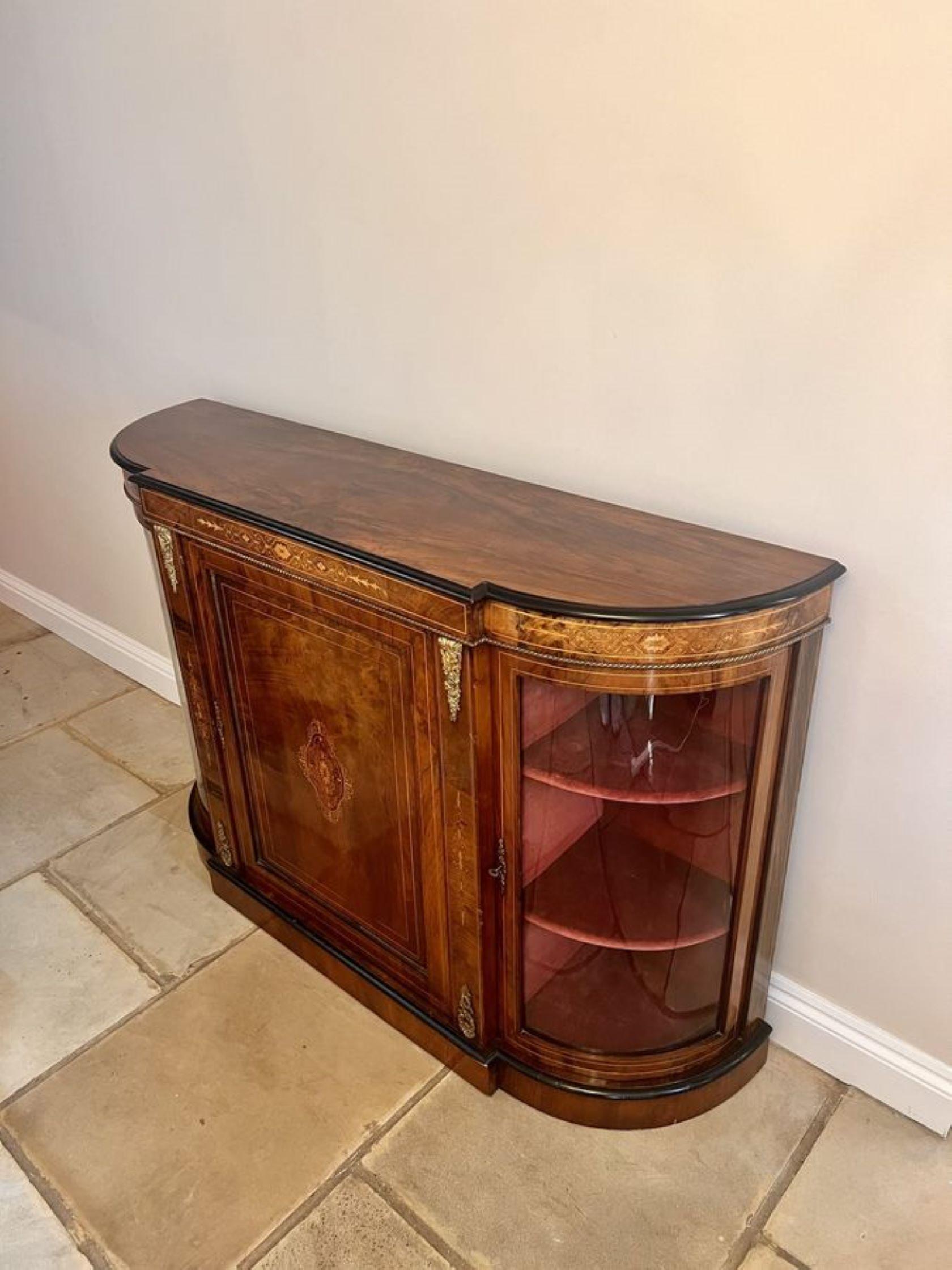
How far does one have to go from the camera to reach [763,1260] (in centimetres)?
140

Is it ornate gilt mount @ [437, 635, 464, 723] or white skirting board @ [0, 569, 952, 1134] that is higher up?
ornate gilt mount @ [437, 635, 464, 723]

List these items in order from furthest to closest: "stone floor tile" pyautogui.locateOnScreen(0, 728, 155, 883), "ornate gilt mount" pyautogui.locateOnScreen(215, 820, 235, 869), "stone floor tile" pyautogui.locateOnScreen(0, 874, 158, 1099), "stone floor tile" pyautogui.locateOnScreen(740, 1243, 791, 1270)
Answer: "stone floor tile" pyautogui.locateOnScreen(0, 728, 155, 883) < "ornate gilt mount" pyautogui.locateOnScreen(215, 820, 235, 869) < "stone floor tile" pyautogui.locateOnScreen(0, 874, 158, 1099) < "stone floor tile" pyautogui.locateOnScreen(740, 1243, 791, 1270)

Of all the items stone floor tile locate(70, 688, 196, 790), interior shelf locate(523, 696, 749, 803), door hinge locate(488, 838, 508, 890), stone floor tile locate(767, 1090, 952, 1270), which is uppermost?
interior shelf locate(523, 696, 749, 803)

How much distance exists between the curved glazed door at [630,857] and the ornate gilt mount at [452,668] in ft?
0.19

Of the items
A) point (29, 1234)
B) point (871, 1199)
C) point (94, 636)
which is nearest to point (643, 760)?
point (871, 1199)

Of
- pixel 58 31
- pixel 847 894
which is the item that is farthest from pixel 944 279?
pixel 58 31

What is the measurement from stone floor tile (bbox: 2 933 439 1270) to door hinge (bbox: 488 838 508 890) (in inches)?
18.9

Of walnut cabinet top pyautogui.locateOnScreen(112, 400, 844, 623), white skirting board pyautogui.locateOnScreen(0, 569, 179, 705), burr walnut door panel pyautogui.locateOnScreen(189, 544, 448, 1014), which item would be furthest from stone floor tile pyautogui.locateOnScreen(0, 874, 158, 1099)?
walnut cabinet top pyautogui.locateOnScreen(112, 400, 844, 623)

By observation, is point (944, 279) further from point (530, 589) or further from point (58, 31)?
point (58, 31)

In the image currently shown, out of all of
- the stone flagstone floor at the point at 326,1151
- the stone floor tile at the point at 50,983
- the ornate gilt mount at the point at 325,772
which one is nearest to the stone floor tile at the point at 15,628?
the stone floor tile at the point at 50,983

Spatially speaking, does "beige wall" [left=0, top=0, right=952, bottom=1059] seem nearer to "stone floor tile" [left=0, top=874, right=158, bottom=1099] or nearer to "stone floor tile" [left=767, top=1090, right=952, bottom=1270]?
"stone floor tile" [left=767, top=1090, right=952, bottom=1270]

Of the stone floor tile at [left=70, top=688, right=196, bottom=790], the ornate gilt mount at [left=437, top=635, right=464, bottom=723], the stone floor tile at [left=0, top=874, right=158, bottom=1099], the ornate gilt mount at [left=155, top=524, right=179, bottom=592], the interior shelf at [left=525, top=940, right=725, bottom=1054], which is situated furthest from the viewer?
the stone floor tile at [left=70, top=688, right=196, bottom=790]

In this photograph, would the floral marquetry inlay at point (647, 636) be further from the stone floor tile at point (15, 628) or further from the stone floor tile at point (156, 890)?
the stone floor tile at point (15, 628)

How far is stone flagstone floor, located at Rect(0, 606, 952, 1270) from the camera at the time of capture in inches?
56.4
